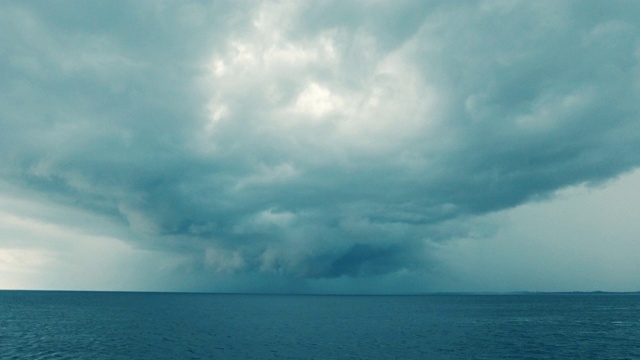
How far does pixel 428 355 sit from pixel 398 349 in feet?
26.8

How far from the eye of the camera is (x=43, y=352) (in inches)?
3105

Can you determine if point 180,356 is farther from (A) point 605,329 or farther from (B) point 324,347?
(A) point 605,329

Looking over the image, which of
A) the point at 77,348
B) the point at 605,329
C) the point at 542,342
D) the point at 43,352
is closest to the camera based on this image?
the point at 43,352

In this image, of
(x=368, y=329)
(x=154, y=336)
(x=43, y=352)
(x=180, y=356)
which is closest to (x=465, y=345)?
(x=368, y=329)

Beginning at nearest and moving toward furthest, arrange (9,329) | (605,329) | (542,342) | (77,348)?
(77,348)
(542,342)
(9,329)
(605,329)

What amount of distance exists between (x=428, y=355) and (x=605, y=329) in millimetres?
76501

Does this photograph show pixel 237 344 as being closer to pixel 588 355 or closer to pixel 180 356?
pixel 180 356

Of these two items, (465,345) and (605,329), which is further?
(605,329)

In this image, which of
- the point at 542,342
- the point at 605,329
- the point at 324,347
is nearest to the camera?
the point at 324,347

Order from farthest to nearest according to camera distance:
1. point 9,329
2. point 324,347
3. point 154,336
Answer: point 9,329, point 154,336, point 324,347

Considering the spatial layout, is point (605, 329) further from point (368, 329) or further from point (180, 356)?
point (180, 356)

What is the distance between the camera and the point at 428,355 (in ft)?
266

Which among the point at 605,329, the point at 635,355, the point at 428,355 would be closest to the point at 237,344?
the point at 428,355

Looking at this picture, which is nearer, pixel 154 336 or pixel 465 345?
pixel 465 345
